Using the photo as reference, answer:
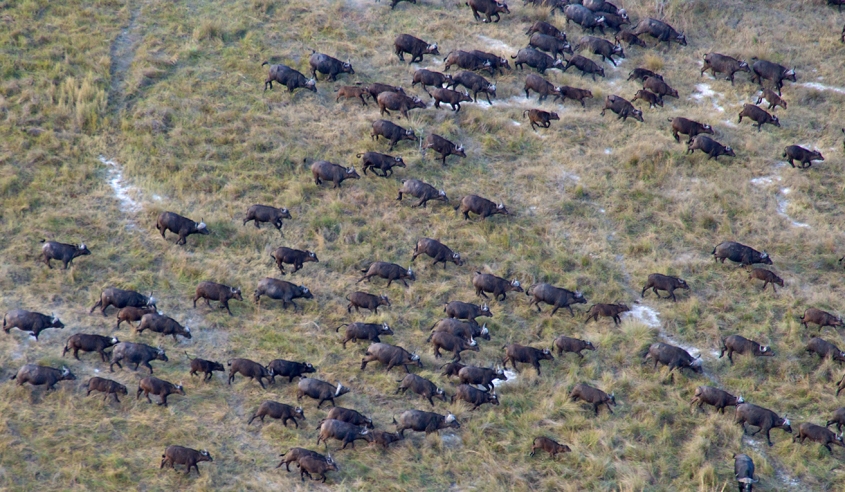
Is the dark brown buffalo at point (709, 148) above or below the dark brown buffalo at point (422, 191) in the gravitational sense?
above

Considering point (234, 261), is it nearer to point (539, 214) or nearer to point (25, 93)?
point (539, 214)

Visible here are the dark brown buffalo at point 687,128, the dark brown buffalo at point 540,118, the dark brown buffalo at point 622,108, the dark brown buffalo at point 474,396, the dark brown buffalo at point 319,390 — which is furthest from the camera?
the dark brown buffalo at point 622,108

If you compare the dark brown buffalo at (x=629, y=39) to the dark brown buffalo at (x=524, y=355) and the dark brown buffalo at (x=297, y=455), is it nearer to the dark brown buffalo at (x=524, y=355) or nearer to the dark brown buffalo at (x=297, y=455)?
the dark brown buffalo at (x=524, y=355)

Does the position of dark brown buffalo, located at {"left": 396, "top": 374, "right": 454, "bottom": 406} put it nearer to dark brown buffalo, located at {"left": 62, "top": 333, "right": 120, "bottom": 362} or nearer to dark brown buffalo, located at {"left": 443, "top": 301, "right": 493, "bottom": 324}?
dark brown buffalo, located at {"left": 443, "top": 301, "right": 493, "bottom": 324}


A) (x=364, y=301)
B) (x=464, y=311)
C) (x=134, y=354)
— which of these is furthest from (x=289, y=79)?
(x=134, y=354)

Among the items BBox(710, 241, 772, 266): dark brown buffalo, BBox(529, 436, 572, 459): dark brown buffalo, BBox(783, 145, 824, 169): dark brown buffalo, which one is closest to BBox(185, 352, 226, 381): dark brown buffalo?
BBox(529, 436, 572, 459): dark brown buffalo

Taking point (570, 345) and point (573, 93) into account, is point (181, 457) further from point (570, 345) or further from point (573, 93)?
point (573, 93)

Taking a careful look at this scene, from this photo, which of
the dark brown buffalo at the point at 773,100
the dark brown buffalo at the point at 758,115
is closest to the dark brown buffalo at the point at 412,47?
the dark brown buffalo at the point at 758,115
